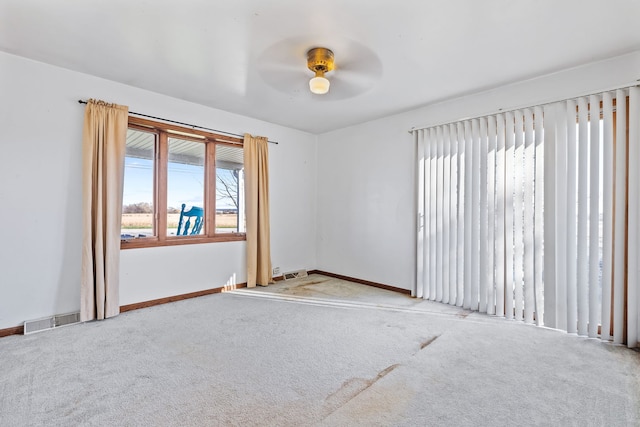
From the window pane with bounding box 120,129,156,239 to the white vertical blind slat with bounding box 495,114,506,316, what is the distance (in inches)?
154

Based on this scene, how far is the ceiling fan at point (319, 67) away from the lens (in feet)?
8.29

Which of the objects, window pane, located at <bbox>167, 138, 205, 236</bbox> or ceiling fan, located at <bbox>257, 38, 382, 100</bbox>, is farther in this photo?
window pane, located at <bbox>167, 138, 205, 236</bbox>

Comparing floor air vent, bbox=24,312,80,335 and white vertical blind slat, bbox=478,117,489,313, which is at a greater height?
white vertical blind slat, bbox=478,117,489,313

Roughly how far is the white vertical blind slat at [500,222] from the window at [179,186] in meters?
3.27

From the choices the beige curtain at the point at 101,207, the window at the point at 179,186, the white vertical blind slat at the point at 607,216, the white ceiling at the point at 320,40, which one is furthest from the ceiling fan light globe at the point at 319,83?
the white vertical blind slat at the point at 607,216

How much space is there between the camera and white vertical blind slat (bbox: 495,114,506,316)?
323 cm

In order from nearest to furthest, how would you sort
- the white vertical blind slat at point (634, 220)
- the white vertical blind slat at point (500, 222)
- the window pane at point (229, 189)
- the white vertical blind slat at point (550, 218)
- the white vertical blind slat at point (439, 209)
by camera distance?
the white vertical blind slat at point (634, 220) < the white vertical blind slat at point (550, 218) < the white vertical blind slat at point (500, 222) < the white vertical blind slat at point (439, 209) < the window pane at point (229, 189)

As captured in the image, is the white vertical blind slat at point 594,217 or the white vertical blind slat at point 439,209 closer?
the white vertical blind slat at point 594,217

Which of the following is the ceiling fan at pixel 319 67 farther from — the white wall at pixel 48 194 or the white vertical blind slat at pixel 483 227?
the white wall at pixel 48 194

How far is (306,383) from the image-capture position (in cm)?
200

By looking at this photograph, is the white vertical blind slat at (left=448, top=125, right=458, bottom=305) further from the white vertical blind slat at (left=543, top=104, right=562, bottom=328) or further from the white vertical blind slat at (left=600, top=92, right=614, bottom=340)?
the white vertical blind slat at (left=600, top=92, right=614, bottom=340)

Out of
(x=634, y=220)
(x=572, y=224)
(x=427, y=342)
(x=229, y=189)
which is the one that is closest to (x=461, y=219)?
(x=572, y=224)

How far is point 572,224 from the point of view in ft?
9.21

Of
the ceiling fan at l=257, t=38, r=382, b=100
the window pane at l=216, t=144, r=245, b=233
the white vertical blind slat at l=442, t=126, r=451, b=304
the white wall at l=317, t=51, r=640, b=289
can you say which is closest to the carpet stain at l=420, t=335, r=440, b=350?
the white vertical blind slat at l=442, t=126, r=451, b=304
